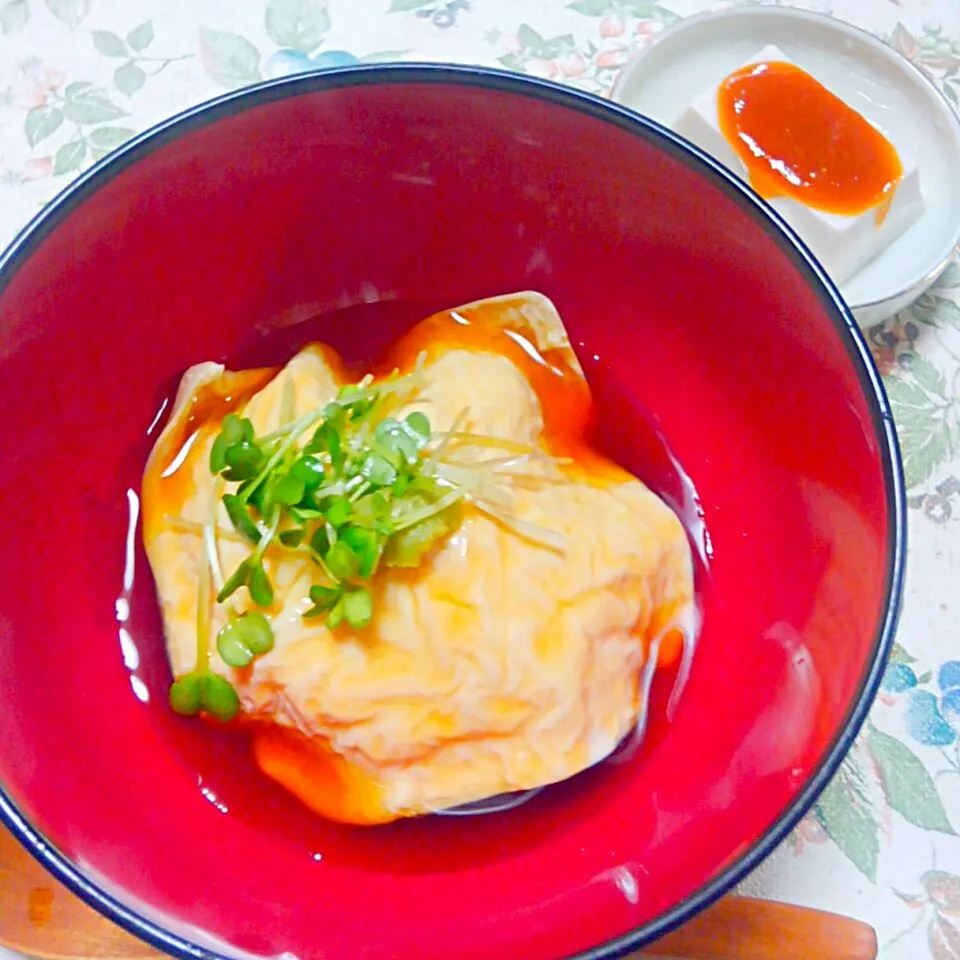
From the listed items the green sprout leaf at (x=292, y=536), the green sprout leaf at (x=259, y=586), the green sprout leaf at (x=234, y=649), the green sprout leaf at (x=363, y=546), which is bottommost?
the green sprout leaf at (x=234, y=649)

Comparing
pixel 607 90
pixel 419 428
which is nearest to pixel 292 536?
pixel 419 428

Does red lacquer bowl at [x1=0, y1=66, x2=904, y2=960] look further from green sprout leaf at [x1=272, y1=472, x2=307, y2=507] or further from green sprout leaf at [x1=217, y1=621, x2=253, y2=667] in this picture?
green sprout leaf at [x1=272, y1=472, x2=307, y2=507]

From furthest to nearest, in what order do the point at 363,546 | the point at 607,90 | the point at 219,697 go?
the point at 607,90 < the point at 219,697 < the point at 363,546

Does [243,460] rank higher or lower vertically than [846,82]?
lower

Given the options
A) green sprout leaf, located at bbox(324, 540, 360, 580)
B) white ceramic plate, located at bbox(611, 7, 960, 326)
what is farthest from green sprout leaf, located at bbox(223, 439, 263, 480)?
white ceramic plate, located at bbox(611, 7, 960, 326)

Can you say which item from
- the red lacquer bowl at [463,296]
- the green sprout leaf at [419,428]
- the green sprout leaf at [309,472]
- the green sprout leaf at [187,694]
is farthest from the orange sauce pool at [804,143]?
the green sprout leaf at [187,694]

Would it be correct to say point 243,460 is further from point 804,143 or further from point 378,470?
point 804,143

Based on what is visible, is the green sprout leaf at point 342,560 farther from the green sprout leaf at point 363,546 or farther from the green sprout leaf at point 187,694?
the green sprout leaf at point 187,694
